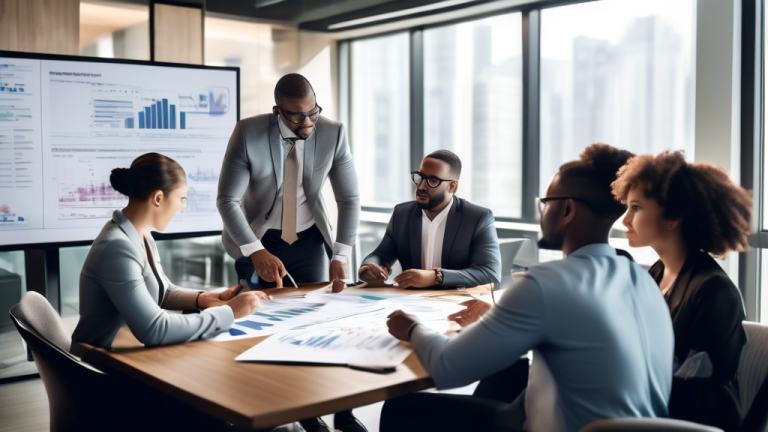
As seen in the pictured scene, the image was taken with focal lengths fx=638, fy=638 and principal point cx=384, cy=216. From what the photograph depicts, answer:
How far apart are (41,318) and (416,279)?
1.42 m

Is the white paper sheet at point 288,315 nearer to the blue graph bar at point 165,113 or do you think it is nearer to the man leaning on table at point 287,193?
the man leaning on table at point 287,193

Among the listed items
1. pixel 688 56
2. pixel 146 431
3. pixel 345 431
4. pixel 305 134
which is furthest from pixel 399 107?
pixel 146 431

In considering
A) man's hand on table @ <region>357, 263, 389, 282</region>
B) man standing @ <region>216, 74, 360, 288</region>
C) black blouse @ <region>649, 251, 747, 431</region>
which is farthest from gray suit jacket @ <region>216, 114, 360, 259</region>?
black blouse @ <region>649, 251, 747, 431</region>

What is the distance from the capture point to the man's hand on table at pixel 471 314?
6.73 feet

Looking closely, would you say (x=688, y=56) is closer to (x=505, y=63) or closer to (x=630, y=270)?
(x=505, y=63)

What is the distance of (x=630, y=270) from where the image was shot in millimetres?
1508

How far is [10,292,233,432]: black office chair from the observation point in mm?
1713

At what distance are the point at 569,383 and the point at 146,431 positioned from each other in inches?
45.9

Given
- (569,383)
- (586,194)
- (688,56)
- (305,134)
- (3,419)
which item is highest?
(688,56)

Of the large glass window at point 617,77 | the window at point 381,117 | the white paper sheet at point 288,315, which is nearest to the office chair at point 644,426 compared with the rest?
the white paper sheet at point 288,315

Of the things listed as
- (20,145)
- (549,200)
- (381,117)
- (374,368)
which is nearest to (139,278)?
(374,368)

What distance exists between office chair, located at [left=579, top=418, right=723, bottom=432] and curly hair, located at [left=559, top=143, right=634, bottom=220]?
476mm

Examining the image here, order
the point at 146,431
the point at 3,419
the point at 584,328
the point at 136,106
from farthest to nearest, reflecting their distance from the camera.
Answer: the point at 136,106 → the point at 3,419 → the point at 146,431 → the point at 584,328

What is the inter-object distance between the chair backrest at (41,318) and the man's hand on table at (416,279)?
51.4 inches
